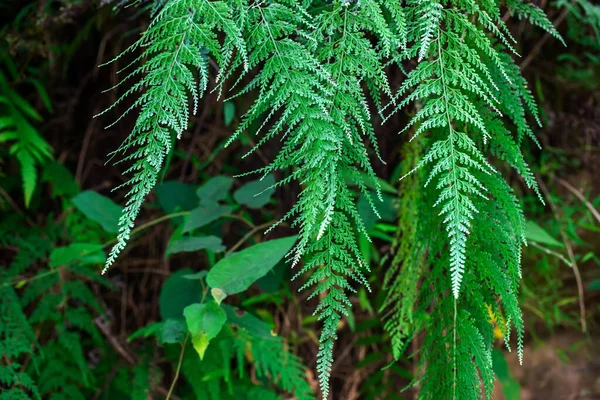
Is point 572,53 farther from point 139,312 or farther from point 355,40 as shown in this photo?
point 139,312

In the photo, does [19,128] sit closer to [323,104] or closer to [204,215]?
[204,215]

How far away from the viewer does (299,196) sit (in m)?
0.62

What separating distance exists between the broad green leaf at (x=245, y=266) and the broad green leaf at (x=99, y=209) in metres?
0.39

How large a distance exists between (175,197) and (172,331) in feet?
1.33

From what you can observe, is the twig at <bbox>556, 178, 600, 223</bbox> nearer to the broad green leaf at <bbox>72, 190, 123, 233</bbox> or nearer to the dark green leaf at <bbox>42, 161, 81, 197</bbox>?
the broad green leaf at <bbox>72, 190, 123, 233</bbox>

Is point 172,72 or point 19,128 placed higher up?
point 172,72

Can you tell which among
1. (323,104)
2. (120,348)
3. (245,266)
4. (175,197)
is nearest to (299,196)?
(323,104)

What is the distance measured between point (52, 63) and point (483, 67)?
3.85 ft

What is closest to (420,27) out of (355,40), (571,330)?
(355,40)

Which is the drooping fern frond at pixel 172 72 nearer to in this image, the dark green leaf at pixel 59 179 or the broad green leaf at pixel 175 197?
the broad green leaf at pixel 175 197

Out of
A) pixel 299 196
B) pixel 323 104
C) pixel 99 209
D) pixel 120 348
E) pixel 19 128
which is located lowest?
pixel 120 348

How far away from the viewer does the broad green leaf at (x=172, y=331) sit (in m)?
0.94

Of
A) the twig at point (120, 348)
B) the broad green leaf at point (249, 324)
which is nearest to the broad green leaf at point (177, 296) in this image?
the broad green leaf at point (249, 324)

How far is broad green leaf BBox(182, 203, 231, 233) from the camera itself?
1.11 meters
